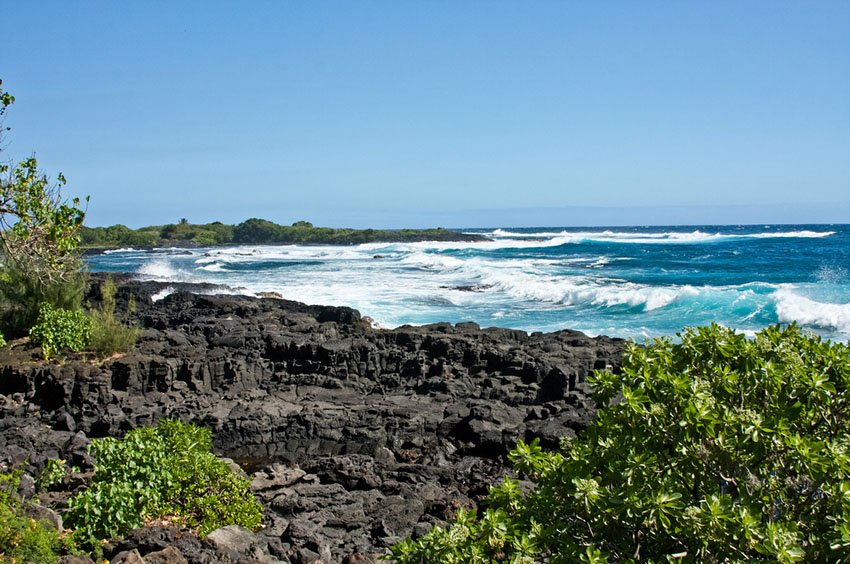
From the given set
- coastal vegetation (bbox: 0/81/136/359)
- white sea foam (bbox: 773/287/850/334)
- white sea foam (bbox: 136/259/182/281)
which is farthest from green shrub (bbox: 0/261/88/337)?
white sea foam (bbox: 136/259/182/281)

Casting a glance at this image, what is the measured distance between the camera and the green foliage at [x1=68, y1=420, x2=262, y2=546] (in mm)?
7531

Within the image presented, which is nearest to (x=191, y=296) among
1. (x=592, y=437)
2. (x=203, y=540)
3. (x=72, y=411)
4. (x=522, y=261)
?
(x=72, y=411)

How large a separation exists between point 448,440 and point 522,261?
4969 centimetres

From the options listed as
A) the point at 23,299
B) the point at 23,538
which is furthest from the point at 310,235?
the point at 23,538

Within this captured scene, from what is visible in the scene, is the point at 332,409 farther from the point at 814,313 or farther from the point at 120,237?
the point at 120,237

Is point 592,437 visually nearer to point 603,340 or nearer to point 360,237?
point 603,340

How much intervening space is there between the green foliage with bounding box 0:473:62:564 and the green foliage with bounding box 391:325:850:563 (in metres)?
3.38

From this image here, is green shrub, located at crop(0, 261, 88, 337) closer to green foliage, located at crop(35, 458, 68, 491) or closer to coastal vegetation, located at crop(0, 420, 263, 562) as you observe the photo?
coastal vegetation, located at crop(0, 420, 263, 562)

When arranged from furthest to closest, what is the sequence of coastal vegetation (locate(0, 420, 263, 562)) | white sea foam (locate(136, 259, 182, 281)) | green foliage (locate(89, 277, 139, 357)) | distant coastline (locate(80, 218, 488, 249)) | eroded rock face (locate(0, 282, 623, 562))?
distant coastline (locate(80, 218, 488, 249))
white sea foam (locate(136, 259, 182, 281))
green foliage (locate(89, 277, 139, 357))
eroded rock face (locate(0, 282, 623, 562))
coastal vegetation (locate(0, 420, 263, 562))

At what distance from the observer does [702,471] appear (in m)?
4.78

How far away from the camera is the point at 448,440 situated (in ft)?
39.4

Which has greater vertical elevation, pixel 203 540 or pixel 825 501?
pixel 825 501

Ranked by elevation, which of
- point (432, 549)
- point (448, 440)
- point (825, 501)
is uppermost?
point (825, 501)

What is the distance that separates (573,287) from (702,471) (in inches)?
1279
